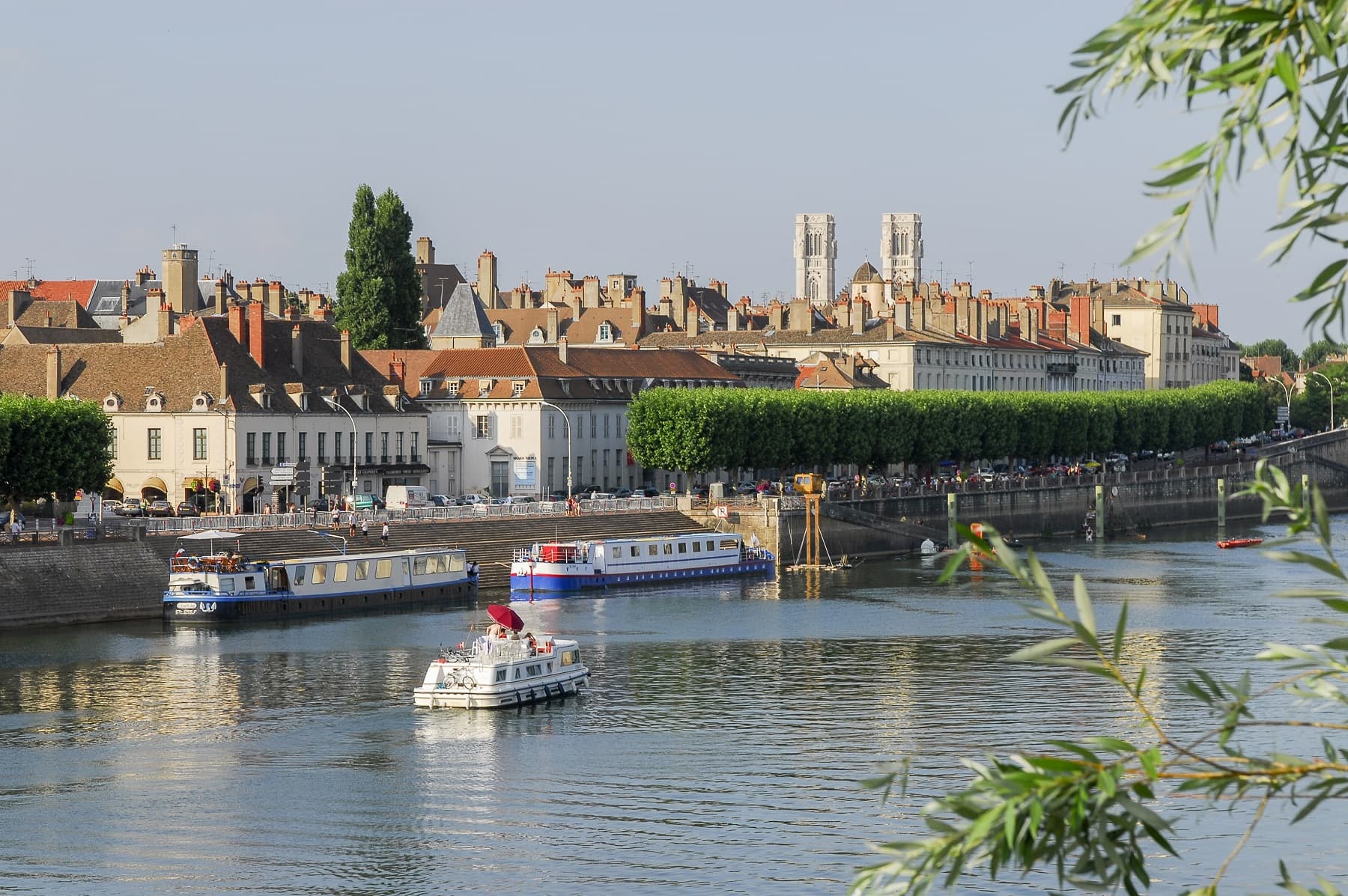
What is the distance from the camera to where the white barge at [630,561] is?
81625mm

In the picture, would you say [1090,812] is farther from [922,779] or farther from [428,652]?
[428,652]

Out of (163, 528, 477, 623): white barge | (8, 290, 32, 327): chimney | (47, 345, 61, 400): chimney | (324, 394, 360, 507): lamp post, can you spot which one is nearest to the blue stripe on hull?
(163, 528, 477, 623): white barge

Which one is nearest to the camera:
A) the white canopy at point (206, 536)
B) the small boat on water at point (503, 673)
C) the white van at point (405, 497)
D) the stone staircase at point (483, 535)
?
the small boat on water at point (503, 673)

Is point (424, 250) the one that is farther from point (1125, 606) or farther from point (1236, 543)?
point (1125, 606)

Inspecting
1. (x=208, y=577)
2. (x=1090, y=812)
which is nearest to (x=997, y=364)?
(x=208, y=577)

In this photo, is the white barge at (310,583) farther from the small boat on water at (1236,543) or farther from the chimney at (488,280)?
the chimney at (488,280)

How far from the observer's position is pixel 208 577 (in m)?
68.9

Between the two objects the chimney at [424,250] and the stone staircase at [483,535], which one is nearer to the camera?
the stone staircase at [483,535]

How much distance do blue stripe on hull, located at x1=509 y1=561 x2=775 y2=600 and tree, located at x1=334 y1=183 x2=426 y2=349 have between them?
119 feet

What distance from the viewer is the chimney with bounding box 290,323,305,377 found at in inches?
3794

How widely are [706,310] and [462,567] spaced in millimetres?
90401

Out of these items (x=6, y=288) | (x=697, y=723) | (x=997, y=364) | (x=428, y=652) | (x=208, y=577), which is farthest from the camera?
(x=997, y=364)

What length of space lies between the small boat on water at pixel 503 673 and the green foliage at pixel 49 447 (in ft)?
78.5

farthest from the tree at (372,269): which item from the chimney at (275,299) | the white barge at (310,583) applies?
the white barge at (310,583)
